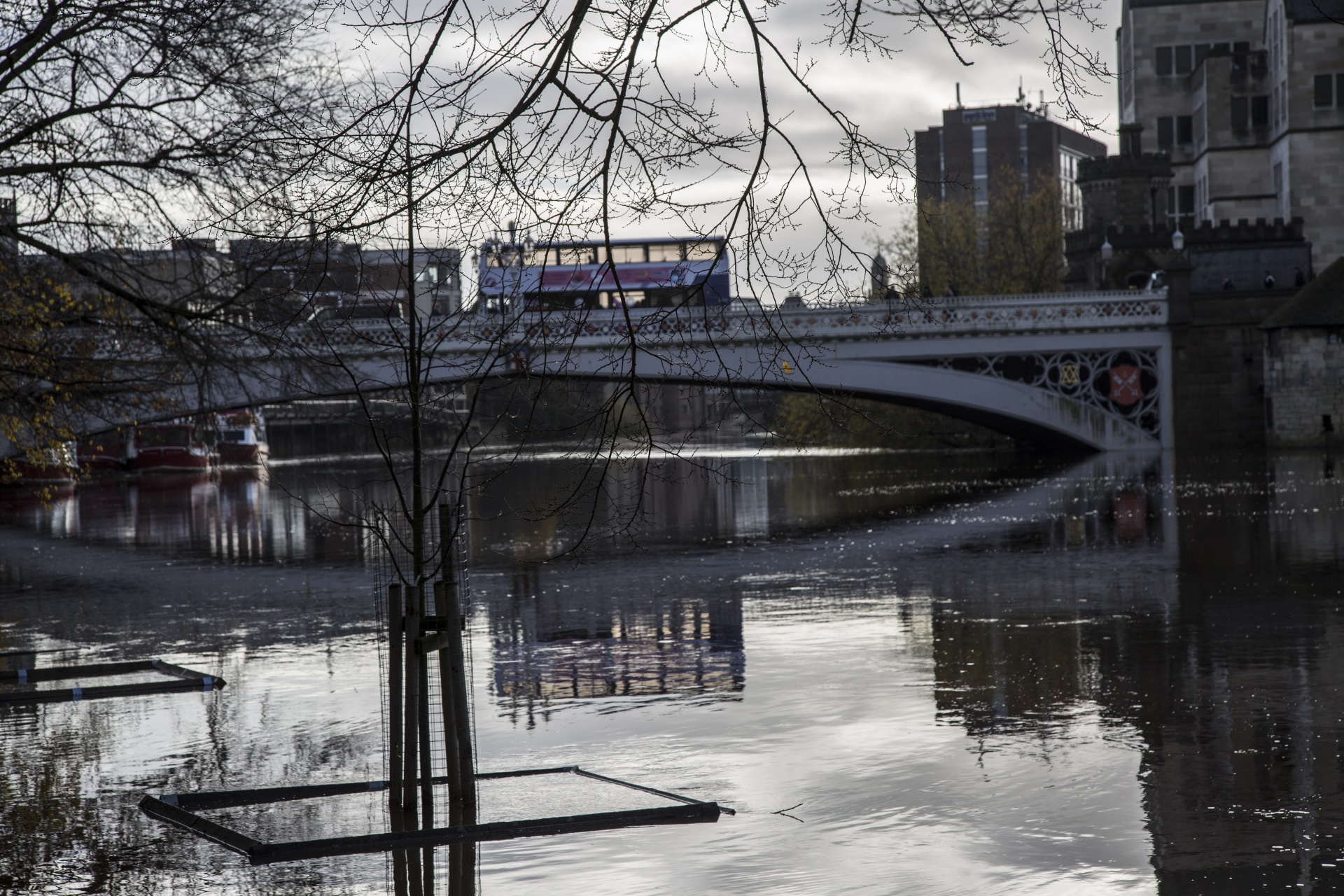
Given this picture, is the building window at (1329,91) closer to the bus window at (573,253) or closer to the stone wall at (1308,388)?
the stone wall at (1308,388)

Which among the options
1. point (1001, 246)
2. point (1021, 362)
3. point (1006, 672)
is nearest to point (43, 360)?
point (1006, 672)

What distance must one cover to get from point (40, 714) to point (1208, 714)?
7.06 meters

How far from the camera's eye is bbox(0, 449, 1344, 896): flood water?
6.15m

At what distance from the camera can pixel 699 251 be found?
22.9ft

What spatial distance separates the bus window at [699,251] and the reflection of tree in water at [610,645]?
331 centimetres

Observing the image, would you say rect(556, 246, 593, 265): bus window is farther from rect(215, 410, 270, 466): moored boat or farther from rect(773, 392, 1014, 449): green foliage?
rect(215, 410, 270, 466): moored boat

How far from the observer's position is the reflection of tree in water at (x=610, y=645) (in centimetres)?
1015

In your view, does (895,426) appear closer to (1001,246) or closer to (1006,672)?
(1001,246)

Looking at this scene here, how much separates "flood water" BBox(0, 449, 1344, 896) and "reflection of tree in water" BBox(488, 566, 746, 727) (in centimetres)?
5

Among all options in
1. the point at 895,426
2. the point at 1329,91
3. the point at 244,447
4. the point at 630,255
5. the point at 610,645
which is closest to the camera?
the point at 610,645

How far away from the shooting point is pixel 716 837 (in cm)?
648

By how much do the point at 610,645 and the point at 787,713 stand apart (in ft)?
10.9

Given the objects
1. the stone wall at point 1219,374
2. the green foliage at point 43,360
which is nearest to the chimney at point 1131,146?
the stone wall at point 1219,374

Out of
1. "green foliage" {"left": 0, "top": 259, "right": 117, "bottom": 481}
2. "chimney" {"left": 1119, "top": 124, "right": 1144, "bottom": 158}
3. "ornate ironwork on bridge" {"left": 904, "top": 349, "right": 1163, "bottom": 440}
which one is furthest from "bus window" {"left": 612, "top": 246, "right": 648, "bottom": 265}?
"green foliage" {"left": 0, "top": 259, "right": 117, "bottom": 481}
